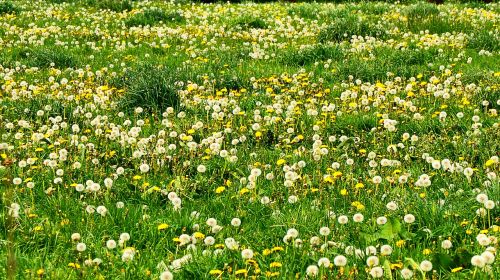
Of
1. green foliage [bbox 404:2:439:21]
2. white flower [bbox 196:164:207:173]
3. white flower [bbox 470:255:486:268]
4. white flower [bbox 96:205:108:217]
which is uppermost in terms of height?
white flower [bbox 470:255:486:268]

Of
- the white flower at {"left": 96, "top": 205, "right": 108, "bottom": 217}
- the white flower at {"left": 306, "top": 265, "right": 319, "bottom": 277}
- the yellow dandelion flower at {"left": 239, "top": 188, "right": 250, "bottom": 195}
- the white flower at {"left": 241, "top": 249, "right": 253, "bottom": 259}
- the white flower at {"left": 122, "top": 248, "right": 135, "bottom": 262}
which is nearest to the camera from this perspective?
the white flower at {"left": 306, "top": 265, "right": 319, "bottom": 277}

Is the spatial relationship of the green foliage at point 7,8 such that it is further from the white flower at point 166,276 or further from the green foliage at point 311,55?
the white flower at point 166,276

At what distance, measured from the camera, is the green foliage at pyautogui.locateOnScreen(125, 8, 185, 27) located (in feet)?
47.1

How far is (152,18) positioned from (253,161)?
10131 mm

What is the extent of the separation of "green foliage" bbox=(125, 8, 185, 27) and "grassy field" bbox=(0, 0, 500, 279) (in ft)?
10.8

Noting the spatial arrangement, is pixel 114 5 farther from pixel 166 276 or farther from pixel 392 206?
pixel 166 276

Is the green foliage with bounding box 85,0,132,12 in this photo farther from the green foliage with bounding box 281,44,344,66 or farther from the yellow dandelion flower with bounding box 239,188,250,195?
the yellow dandelion flower with bounding box 239,188,250,195

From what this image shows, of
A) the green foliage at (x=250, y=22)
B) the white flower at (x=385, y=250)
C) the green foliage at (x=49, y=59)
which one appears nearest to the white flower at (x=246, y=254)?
the white flower at (x=385, y=250)

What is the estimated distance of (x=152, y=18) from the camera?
576 inches

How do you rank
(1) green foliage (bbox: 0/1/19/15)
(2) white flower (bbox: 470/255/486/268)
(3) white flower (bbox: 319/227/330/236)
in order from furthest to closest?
(1) green foliage (bbox: 0/1/19/15) < (3) white flower (bbox: 319/227/330/236) < (2) white flower (bbox: 470/255/486/268)

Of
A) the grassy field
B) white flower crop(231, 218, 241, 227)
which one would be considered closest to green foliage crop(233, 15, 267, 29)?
the grassy field

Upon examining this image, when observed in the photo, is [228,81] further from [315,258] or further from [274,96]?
[315,258]

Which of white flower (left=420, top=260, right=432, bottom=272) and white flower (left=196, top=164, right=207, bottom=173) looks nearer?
white flower (left=420, top=260, right=432, bottom=272)

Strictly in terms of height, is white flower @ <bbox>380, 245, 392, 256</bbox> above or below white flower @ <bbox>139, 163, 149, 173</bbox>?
above
